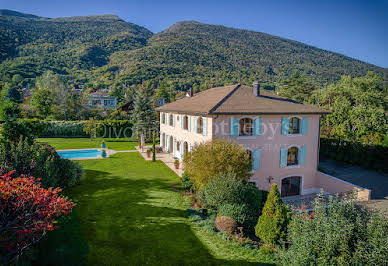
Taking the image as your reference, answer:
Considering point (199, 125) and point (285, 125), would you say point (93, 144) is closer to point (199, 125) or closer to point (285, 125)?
point (199, 125)

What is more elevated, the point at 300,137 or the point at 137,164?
the point at 300,137

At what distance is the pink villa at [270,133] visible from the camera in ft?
60.3

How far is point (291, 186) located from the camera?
2138cm

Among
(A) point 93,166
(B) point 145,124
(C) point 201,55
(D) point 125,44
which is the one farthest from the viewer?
(D) point 125,44

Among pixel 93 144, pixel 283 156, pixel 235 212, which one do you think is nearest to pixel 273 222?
pixel 235 212

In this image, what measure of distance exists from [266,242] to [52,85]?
64.2 m

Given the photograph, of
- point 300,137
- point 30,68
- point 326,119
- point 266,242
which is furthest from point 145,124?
point 30,68

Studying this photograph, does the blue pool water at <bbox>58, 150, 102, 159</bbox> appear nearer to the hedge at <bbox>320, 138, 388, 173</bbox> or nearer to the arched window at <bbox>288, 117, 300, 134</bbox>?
the arched window at <bbox>288, 117, 300, 134</bbox>

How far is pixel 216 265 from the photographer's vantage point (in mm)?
9320

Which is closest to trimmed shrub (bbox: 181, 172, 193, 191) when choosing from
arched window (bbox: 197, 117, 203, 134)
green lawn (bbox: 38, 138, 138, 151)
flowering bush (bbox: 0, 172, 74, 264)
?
arched window (bbox: 197, 117, 203, 134)

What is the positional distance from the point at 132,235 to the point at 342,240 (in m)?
8.19

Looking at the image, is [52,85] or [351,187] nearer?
[351,187]

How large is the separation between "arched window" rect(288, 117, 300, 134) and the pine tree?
21.8 m

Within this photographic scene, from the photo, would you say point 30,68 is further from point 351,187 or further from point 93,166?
point 351,187
